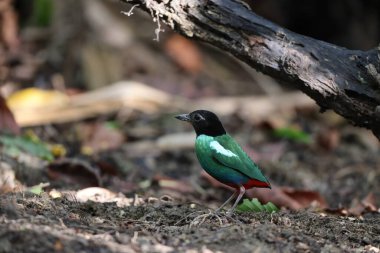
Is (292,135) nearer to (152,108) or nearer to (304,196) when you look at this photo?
(152,108)

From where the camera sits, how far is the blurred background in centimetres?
595

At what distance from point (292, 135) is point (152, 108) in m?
1.77

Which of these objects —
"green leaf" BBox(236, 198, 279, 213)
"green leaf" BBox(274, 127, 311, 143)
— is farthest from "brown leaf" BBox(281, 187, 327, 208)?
"green leaf" BBox(274, 127, 311, 143)

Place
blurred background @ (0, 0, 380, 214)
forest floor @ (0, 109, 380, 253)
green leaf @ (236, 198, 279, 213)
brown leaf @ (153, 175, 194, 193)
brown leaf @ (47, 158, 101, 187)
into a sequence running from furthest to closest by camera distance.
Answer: blurred background @ (0, 0, 380, 214), brown leaf @ (153, 175, 194, 193), brown leaf @ (47, 158, 101, 187), green leaf @ (236, 198, 279, 213), forest floor @ (0, 109, 380, 253)

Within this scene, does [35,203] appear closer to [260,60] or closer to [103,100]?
[260,60]

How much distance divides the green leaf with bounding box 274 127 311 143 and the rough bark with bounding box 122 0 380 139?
11.0ft

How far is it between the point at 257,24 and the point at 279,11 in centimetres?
650

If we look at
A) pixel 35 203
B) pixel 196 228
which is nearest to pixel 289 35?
pixel 196 228

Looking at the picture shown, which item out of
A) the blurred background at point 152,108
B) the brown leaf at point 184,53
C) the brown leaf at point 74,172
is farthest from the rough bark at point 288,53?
the brown leaf at point 184,53

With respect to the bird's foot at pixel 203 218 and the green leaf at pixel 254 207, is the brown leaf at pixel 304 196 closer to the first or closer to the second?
the green leaf at pixel 254 207

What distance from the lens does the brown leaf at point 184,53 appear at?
33.4 feet

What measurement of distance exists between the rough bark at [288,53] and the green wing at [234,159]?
54cm

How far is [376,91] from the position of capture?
416 cm

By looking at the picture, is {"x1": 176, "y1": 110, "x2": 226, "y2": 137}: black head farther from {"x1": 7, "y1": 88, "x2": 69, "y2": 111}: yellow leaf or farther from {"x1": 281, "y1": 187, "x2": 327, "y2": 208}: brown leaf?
{"x1": 7, "y1": 88, "x2": 69, "y2": 111}: yellow leaf
